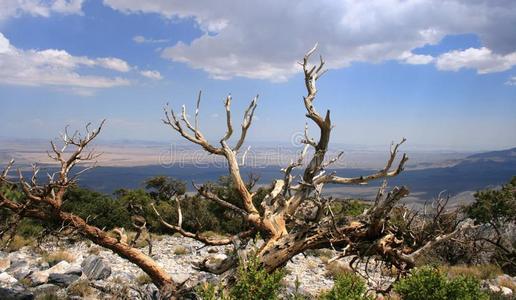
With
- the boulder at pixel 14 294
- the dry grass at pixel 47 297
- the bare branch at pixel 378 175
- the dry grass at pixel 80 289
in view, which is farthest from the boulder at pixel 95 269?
the bare branch at pixel 378 175

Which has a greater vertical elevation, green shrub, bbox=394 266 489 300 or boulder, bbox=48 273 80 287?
green shrub, bbox=394 266 489 300

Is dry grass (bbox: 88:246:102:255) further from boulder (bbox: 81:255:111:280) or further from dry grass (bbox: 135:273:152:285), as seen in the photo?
dry grass (bbox: 135:273:152:285)

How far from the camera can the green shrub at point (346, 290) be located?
435cm

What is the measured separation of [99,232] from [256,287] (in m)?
4.37

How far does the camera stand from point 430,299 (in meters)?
5.20

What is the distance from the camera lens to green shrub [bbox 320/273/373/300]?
435cm

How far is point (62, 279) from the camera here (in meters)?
10.2

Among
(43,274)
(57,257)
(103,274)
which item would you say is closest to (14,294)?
(43,274)

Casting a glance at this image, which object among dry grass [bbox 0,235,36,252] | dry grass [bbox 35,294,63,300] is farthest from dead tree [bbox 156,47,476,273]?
dry grass [bbox 0,235,36,252]

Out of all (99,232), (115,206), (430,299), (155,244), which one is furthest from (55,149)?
(115,206)

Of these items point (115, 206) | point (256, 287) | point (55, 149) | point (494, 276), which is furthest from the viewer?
point (115, 206)

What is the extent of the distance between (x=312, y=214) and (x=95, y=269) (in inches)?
261

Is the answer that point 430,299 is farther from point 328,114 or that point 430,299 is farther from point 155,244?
point 155,244

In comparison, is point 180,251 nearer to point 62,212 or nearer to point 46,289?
point 46,289
